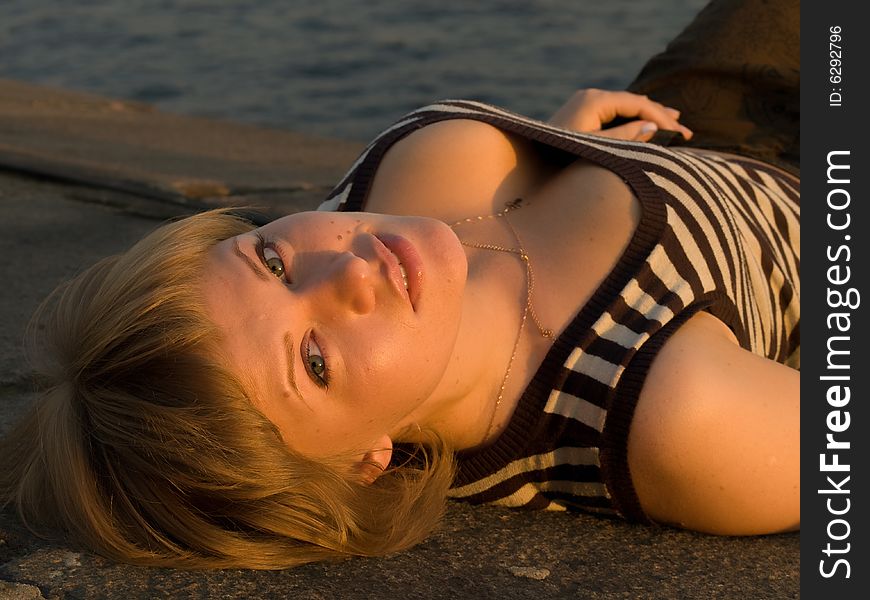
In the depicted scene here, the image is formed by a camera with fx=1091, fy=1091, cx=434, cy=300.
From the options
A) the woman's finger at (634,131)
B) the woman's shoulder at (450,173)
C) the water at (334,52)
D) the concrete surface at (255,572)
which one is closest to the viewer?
the concrete surface at (255,572)

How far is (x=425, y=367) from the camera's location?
211 centimetres

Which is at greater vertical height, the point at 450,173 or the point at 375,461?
the point at 450,173

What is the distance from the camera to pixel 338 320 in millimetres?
2061

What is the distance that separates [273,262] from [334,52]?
7.33 metres

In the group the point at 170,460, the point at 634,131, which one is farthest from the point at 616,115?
the point at 170,460

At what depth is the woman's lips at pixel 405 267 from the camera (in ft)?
6.86

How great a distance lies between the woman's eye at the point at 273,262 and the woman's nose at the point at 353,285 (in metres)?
0.12

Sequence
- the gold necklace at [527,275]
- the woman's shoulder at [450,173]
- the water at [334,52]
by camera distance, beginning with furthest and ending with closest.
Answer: the water at [334,52] < the woman's shoulder at [450,173] < the gold necklace at [527,275]

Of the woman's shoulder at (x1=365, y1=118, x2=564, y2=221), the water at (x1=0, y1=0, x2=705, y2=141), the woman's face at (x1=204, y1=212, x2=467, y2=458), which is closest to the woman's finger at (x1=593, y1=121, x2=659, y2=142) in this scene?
the woman's shoulder at (x1=365, y1=118, x2=564, y2=221)

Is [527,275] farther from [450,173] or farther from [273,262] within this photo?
[273,262]

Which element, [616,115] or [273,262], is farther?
[616,115]

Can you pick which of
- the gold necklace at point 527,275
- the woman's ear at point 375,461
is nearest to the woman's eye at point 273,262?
the woman's ear at point 375,461

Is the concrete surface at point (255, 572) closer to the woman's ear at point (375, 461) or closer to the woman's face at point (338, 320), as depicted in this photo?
the woman's ear at point (375, 461)

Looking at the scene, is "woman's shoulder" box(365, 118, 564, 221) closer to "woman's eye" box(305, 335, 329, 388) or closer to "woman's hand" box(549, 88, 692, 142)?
"woman's hand" box(549, 88, 692, 142)
